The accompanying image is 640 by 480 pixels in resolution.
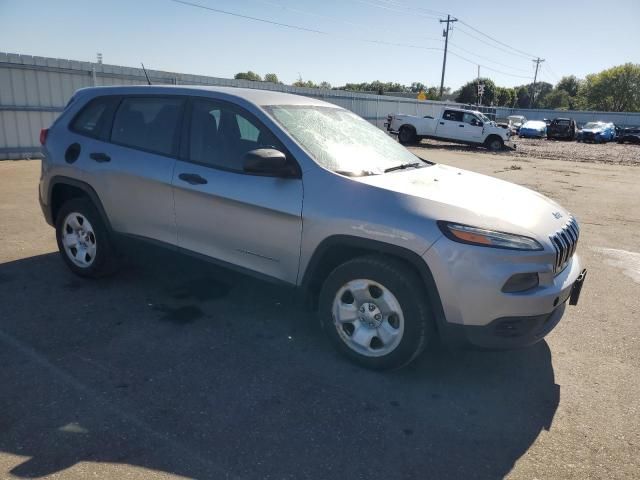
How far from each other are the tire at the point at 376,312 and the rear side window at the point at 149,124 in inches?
70.0

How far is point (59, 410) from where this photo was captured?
2.75 m

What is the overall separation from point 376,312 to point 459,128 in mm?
21883

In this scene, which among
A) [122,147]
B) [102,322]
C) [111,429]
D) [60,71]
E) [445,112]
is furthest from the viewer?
[445,112]

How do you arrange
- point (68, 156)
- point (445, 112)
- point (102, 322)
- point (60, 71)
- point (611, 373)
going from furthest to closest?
point (445, 112)
point (60, 71)
point (68, 156)
point (102, 322)
point (611, 373)

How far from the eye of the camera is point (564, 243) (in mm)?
3176

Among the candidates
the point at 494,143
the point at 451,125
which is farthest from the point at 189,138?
the point at 494,143

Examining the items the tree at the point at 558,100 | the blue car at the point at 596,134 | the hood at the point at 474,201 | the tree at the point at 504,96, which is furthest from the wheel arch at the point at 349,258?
the tree at the point at 558,100

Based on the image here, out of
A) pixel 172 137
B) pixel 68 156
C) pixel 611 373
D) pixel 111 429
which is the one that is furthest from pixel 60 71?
pixel 611 373

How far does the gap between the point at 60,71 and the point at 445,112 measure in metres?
16.6

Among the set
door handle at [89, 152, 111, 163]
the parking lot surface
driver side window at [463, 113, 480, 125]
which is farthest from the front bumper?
driver side window at [463, 113, 480, 125]

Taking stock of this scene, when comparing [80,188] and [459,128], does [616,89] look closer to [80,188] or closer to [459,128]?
[459,128]

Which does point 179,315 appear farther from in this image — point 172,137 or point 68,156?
point 68,156

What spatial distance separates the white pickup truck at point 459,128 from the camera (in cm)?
2320

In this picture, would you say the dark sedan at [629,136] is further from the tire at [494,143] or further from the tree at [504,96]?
the tree at [504,96]
